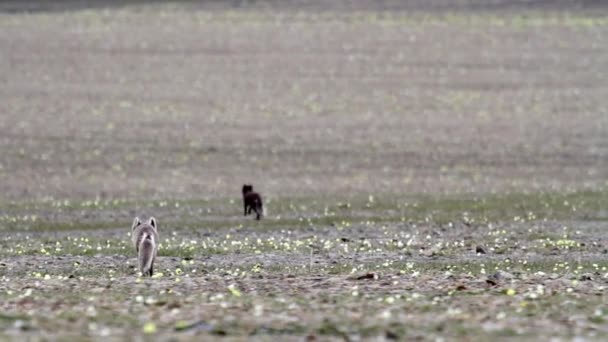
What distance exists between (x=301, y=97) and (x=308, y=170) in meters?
11.7

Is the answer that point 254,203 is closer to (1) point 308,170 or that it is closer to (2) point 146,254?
(1) point 308,170

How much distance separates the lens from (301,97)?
169ft

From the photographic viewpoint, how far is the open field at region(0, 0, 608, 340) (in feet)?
47.2

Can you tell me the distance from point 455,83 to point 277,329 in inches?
1662

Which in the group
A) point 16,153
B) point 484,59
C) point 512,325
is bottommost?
point 512,325

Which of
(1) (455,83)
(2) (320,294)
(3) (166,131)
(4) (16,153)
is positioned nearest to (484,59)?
(1) (455,83)

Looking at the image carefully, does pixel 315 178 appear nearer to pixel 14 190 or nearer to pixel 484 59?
pixel 14 190

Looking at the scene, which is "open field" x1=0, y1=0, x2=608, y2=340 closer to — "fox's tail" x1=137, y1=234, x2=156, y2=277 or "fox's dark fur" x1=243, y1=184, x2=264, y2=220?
"fox's tail" x1=137, y1=234, x2=156, y2=277

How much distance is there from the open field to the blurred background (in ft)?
0.53

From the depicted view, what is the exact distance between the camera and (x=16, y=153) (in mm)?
42250

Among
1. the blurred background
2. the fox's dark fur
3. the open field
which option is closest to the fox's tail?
the open field

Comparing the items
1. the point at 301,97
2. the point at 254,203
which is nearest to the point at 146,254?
the point at 254,203

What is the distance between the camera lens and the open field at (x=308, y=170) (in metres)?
14.4

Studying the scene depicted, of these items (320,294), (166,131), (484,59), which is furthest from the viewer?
(484,59)
